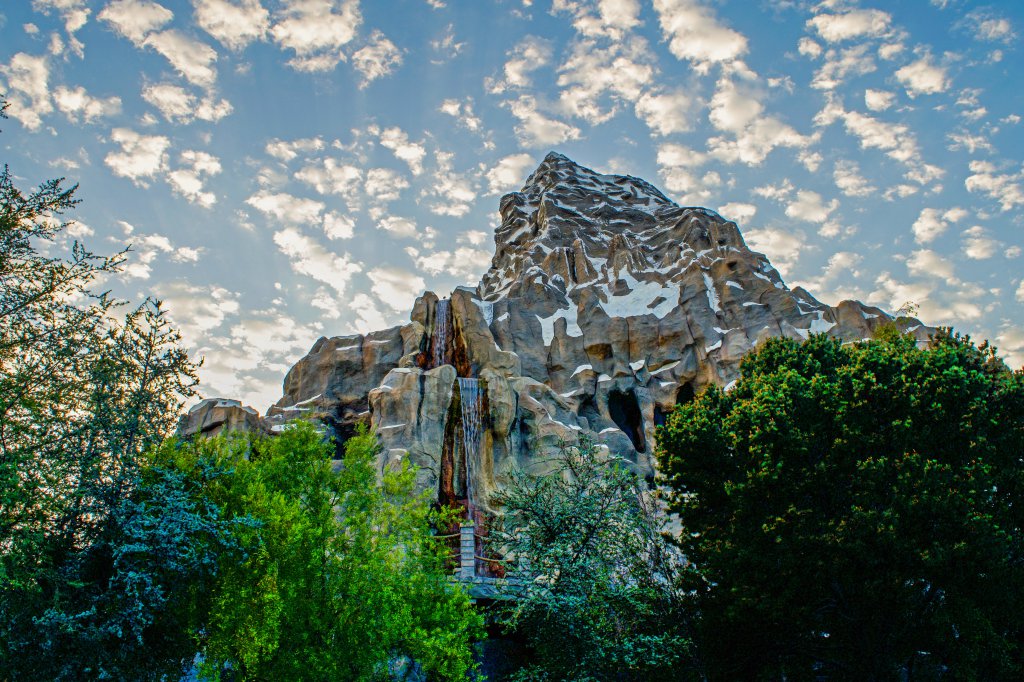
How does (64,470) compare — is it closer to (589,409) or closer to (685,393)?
(589,409)

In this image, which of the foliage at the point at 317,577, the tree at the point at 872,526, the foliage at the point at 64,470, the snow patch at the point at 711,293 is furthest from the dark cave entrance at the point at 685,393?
the foliage at the point at 64,470

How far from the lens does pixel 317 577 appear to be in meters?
13.9

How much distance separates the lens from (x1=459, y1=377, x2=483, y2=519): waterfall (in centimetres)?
3170

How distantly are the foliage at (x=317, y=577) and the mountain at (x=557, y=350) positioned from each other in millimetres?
13747

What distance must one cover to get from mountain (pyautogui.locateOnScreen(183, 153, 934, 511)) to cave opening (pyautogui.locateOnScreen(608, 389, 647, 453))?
10 centimetres

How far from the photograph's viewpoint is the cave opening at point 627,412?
45.0 metres

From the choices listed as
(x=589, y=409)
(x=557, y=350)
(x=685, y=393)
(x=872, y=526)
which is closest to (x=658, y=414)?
(x=685, y=393)

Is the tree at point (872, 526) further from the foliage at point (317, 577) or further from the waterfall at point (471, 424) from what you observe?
the waterfall at point (471, 424)

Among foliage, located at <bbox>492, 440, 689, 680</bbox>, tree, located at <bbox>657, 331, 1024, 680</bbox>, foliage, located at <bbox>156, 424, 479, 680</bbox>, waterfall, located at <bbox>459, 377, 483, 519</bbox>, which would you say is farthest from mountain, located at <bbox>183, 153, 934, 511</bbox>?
tree, located at <bbox>657, 331, 1024, 680</bbox>

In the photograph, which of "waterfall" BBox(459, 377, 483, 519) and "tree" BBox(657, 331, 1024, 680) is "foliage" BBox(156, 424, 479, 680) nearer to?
"tree" BBox(657, 331, 1024, 680)

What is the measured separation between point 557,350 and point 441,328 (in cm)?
934

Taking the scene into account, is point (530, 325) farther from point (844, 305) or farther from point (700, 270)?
point (844, 305)

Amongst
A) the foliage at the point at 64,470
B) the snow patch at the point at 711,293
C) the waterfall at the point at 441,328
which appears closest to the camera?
the foliage at the point at 64,470

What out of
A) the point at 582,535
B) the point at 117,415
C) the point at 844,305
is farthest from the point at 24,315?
the point at 844,305
